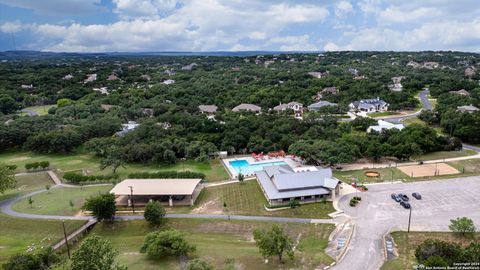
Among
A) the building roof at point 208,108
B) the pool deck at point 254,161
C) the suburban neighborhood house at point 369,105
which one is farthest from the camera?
the building roof at point 208,108

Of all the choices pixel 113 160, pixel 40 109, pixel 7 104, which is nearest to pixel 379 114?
pixel 113 160

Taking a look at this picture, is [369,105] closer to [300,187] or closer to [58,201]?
[300,187]

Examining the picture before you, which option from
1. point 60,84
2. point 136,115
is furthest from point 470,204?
point 60,84

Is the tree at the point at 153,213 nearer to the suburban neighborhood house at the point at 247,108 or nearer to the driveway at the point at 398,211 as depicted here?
the driveway at the point at 398,211

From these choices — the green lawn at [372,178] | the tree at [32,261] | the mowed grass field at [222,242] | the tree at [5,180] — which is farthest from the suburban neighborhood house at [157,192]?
the green lawn at [372,178]

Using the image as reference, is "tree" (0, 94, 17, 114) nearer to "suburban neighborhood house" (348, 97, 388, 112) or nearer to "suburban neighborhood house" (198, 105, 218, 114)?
"suburban neighborhood house" (198, 105, 218, 114)

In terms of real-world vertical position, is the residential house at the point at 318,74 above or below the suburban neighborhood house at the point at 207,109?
above

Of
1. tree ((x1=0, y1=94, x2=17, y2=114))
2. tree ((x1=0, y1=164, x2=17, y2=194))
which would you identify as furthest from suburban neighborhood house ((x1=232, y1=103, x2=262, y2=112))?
tree ((x1=0, y1=94, x2=17, y2=114))
